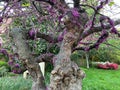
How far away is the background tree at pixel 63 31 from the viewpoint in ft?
6.88

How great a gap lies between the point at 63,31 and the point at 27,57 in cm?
39

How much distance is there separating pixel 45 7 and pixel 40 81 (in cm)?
67

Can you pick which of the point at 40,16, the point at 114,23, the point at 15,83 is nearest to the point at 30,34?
the point at 40,16

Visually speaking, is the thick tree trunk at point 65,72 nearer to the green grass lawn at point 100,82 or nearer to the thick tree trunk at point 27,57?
the thick tree trunk at point 27,57

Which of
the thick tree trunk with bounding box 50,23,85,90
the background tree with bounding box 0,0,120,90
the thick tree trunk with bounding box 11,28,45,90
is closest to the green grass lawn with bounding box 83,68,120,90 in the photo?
the thick tree trunk with bounding box 11,28,45,90

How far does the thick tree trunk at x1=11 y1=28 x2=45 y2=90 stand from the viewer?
8.38 feet

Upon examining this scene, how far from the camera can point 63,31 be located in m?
2.42

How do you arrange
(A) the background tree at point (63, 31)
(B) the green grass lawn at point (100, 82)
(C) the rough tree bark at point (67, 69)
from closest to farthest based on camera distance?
(A) the background tree at point (63, 31)
(C) the rough tree bark at point (67, 69)
(B) the green grass lawn at point (100, 82)

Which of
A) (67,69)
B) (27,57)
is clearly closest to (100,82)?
(27,57)

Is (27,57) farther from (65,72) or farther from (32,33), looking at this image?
(65,72)

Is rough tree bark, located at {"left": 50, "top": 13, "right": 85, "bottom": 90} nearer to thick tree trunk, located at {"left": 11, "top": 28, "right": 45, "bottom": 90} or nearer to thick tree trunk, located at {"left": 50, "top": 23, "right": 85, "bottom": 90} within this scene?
thick tree trunk, located at {"left": 50, "top": 23, "right": 85, "bottom": 90}

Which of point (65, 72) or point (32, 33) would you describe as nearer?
point (65, 72)

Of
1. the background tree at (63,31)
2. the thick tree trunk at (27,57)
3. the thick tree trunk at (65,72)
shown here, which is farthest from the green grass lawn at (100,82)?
the thick tree trunk at (65,72)

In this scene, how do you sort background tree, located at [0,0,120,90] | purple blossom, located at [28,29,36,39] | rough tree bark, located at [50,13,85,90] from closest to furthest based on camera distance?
background tree, located at [0,0,120,90] < rough tree bark, located at [50,13,85,90] < purple blossom, located at [28,29,36,39]
